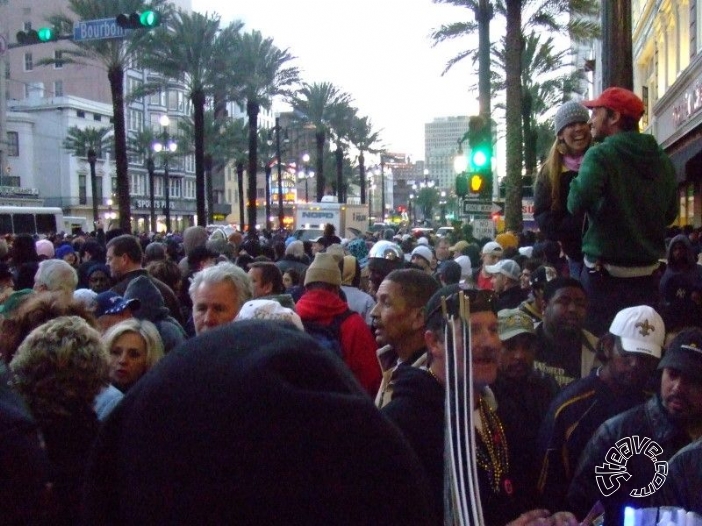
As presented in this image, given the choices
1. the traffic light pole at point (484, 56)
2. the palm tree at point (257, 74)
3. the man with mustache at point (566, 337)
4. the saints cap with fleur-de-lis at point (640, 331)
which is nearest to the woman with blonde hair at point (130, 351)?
the man with mustache at point (566, 337)

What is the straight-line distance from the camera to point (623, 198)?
4816 millimetres

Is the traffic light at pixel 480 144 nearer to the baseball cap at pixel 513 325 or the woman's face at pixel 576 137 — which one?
the baseball cap at pixel 513 325

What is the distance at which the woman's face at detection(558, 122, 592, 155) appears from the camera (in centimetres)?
507

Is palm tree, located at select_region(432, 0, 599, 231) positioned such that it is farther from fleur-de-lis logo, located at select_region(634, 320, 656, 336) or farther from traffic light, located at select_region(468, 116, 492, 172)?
fleur-de-lis logo, located at select_region(634, 320, 656, 336)

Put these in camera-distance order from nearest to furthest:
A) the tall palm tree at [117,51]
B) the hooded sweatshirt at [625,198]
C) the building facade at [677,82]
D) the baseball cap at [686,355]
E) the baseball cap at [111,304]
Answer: the baseball cap at [686,355] → the hooded sweatshirt at [625,198] → the baseball cap at [111,304] → the building facade at [677,82] → the tall palm tree at [117,51]

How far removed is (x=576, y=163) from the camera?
5.14 metres

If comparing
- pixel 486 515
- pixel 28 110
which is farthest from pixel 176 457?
pixel 28 110

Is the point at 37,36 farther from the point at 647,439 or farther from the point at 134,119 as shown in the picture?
the point at 134,119

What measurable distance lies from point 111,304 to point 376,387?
1876 millimetres

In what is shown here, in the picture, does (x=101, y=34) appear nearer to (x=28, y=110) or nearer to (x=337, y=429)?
(x=337, y=429)

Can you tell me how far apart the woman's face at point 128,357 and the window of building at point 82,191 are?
268 ft

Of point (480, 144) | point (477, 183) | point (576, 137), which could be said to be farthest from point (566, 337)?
point (477, 183)

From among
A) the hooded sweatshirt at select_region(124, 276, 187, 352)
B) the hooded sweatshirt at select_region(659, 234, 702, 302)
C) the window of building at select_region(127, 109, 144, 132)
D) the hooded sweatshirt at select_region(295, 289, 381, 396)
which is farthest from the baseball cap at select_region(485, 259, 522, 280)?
the window of building at select_region(127, 109, 144, 132)

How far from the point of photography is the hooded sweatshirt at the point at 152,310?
22.0ft
